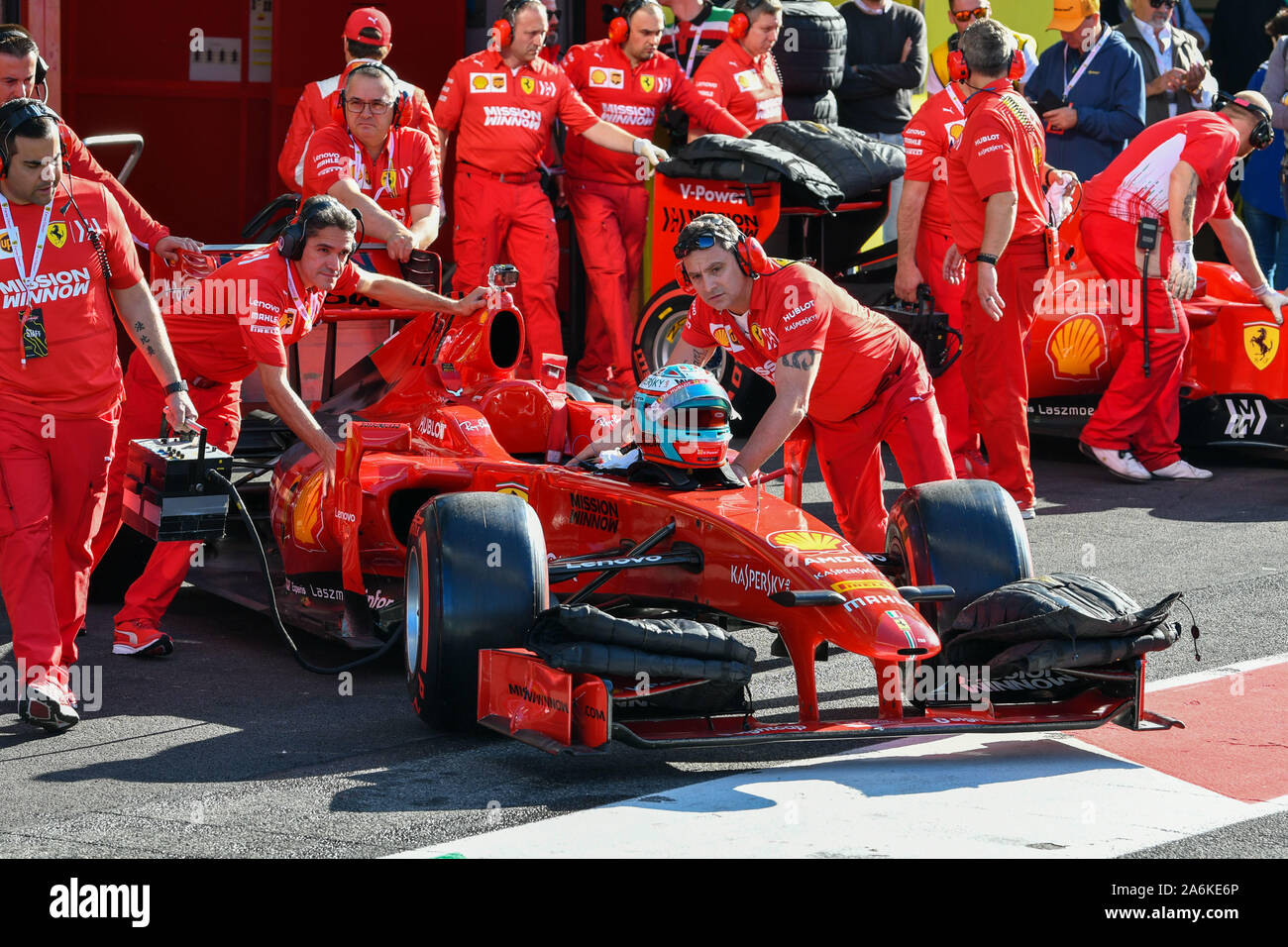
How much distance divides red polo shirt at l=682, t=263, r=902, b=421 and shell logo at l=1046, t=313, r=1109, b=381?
3761 mm

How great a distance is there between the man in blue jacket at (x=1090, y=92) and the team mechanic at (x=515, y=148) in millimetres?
2769

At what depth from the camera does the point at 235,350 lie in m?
7.41

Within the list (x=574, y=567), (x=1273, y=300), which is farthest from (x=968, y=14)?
(x=574, y=567)

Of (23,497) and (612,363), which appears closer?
(23,497)

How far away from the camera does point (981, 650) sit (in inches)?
235

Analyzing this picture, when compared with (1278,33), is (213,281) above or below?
below

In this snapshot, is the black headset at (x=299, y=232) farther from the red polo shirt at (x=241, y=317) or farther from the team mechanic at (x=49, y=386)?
the team mechanic at (x=49, y=386)

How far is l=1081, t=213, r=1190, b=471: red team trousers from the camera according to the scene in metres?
10.5

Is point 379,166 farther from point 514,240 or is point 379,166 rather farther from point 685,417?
point 685,417

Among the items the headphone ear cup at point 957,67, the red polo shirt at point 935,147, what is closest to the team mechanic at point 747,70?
the headphone ear cup at point 957,67

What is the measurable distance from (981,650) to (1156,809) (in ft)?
2.81

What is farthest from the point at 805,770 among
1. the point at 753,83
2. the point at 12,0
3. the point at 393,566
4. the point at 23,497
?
the point at 12,0

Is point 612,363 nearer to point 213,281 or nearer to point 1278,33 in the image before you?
point 213,281

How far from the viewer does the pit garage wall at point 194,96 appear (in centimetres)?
1240
